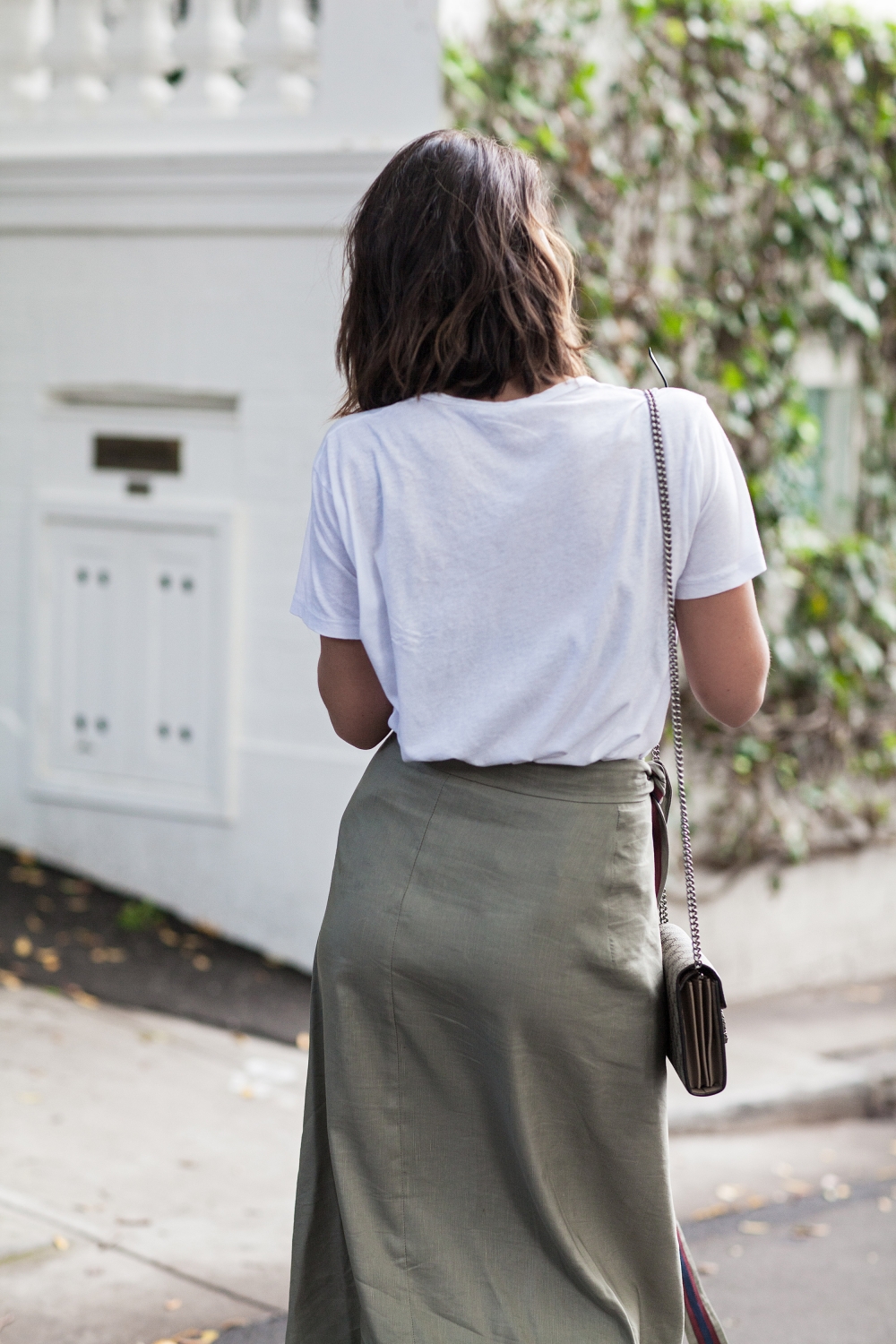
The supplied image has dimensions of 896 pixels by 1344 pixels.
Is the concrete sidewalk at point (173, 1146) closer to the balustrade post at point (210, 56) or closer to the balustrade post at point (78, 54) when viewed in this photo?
the balustrade post at point (210, 56)

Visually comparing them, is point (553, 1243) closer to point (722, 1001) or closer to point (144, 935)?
point (722, 1001)

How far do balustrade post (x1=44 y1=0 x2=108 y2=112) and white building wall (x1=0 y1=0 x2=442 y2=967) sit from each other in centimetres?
8

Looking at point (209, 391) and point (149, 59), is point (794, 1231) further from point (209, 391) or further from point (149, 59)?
point (149, 59)

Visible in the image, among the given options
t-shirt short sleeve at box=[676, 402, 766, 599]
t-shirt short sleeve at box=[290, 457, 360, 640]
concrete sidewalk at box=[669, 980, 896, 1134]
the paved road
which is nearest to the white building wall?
concrete sidewalk at box=[669, 980, 896, 1134]

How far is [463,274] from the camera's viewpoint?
82.0 inches

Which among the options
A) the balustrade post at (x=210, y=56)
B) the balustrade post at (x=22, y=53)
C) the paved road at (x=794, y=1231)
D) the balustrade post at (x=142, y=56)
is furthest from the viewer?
the balustrade post at (x=22, y=53)

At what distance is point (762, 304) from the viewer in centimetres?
643

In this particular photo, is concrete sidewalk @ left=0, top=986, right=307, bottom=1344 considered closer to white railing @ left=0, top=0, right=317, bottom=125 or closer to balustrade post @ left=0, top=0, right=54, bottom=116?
white railing @ left=0, top=0, right=317, bottom=125

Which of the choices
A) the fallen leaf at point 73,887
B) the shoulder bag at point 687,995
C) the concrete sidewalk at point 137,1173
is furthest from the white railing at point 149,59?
the shoulder bag at point 687,995

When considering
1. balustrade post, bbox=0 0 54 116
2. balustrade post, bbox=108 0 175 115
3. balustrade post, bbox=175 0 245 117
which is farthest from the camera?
balustrade post, bbox=0 0 54 116

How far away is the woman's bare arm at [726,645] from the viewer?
2.16 m

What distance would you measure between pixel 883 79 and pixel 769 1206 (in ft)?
15.4

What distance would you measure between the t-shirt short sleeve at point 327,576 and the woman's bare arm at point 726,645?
447 millimetres

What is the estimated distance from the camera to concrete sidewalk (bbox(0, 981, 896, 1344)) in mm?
3439
